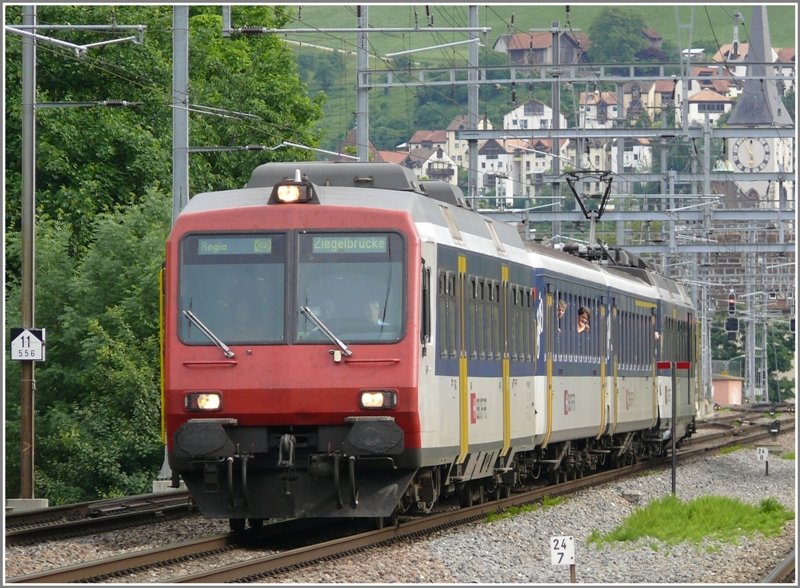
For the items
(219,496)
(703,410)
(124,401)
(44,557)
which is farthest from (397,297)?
(703,410)

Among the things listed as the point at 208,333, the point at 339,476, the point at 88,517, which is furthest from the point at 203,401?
the point at 88,517

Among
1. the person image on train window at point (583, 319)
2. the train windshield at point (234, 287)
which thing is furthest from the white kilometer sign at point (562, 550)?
the person image on train window at point (583, 319)

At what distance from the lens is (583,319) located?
84.5 ft

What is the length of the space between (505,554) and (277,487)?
2.06 metres

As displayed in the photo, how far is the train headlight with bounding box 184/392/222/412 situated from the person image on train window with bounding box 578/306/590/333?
1063 centimetres

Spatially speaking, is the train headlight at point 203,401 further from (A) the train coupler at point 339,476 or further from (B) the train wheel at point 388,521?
(B) the train wheel at point 388,521

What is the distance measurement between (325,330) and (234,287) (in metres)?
0.88

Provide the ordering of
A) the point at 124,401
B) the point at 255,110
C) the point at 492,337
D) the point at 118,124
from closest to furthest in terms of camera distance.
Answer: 1. the point at 492,337
2. the point at 124,401
3. the point at 118,124
4. the point at 255,110

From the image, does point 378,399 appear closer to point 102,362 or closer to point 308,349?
point 308,349

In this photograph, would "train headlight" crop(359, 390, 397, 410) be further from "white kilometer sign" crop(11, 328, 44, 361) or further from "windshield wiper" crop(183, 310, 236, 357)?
"white kilometer sign" crop(11, 328, 44, 361)

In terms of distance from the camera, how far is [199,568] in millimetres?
14297

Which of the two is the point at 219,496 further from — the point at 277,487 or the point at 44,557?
the point at 44,557

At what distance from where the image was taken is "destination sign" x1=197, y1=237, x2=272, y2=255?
1570cm

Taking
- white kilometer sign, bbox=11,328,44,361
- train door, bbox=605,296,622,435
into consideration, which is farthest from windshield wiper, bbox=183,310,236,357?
train door, bbox=605,296,622,435
